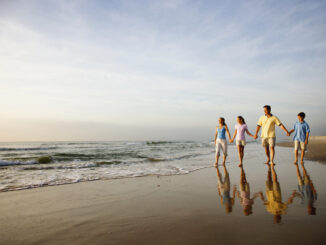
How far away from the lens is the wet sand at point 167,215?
2178 mm

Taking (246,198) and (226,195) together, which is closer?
(246,198)

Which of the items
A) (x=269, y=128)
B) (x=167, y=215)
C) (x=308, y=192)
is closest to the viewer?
(x=167, y=215)

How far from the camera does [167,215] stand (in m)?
2.88

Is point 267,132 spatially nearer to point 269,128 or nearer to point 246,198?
point 269,128

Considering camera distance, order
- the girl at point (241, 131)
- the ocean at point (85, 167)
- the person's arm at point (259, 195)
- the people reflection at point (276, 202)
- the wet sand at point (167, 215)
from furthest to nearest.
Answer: the girl at point (241, 131) < the ocean at point (85, 167) < the person's arm at point (259, 195) < the people reflection at point (276, 202) < the wet sand at point (167, 215)

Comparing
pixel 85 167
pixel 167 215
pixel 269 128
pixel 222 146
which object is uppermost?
pixel 269 128

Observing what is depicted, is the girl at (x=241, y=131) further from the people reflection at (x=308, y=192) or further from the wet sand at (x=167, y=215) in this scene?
the wet sand at (x=167, y=215)

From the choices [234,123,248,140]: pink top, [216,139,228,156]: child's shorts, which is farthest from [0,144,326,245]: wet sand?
[234,123,248,140]: pink top

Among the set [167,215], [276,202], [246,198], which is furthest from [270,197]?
[167,215]

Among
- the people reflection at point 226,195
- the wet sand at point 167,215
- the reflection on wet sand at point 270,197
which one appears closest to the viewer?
the wet sand at point 167,215

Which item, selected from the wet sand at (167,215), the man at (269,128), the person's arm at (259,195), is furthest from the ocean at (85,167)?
the person's arm at (259,195)

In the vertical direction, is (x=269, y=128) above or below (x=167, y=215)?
above

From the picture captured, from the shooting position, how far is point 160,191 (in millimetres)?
4352

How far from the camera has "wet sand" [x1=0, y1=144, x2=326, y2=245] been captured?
7.14 ft
